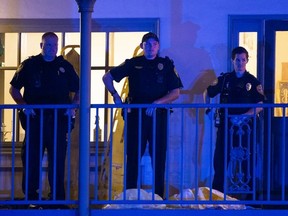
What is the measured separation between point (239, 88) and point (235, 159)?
1.08 meters

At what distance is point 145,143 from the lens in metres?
7.66

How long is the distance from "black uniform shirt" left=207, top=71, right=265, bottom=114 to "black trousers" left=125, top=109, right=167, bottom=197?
0.80 m

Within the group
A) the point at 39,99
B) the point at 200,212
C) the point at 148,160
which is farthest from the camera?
the point at 148,160

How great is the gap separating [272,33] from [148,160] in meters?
2.16

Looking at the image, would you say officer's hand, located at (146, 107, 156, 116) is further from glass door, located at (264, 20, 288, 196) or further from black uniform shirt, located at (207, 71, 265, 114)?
glass door, located at (264, 20, 288, 196)

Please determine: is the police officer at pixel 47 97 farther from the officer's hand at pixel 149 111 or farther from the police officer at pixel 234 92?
the police officer at pixel 234 92

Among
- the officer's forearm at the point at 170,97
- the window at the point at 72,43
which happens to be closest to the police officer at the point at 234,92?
the officer's forearm at the point at 170,97

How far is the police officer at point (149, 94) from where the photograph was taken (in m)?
7.62

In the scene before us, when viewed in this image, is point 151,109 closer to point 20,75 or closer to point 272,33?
point 20,75

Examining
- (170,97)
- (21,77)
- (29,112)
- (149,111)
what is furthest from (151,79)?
(29,112)

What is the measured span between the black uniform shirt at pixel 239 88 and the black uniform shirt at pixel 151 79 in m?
0.56

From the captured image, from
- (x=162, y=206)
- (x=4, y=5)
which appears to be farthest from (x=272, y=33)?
(x=4, y=5)

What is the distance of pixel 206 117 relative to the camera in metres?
8.70

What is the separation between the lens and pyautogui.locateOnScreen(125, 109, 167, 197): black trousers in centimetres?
761
